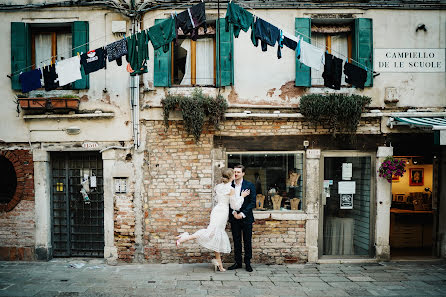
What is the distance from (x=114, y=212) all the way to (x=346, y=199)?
17.3 ft

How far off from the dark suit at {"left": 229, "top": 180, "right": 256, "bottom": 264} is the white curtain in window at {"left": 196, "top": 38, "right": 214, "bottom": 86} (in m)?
2.47

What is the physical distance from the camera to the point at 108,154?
268 inches

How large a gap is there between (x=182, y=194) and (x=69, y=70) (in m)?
3.35

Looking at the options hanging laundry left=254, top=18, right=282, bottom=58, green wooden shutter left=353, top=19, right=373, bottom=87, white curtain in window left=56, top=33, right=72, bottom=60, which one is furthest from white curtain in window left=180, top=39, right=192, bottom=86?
green wooden shutter left=353, top=19, right=373, bottom=87

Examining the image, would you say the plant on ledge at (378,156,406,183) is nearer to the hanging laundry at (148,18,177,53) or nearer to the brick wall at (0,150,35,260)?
the hanging laundry at (148,18,177,53)

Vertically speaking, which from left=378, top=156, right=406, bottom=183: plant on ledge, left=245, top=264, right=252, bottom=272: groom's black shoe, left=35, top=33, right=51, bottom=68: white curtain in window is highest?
left=35, top=33, right=51, bottom=68: white curtain in window

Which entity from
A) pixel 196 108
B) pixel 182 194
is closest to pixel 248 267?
pixel 182 194

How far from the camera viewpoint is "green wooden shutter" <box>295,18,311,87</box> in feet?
22.1

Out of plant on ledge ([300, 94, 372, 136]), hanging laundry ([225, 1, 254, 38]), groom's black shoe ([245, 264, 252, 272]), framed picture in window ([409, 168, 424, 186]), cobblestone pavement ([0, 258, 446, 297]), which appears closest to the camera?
cobblestone pavement ([0, 258, 446, 297])

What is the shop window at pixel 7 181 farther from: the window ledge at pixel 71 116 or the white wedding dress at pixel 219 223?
the white wedding dress at pixel 219 223

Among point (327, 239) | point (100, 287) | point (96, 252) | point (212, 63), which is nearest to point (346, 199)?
point (327, 239)

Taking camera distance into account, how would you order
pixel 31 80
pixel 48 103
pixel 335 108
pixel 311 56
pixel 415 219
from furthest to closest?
pixel 415 219, pixel 48 103, pixel 335 108, pixel 31 80, pixel 311 56

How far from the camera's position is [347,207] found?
7156 millimetres

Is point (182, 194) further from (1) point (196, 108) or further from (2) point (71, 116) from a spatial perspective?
(2) point (71, 116)
